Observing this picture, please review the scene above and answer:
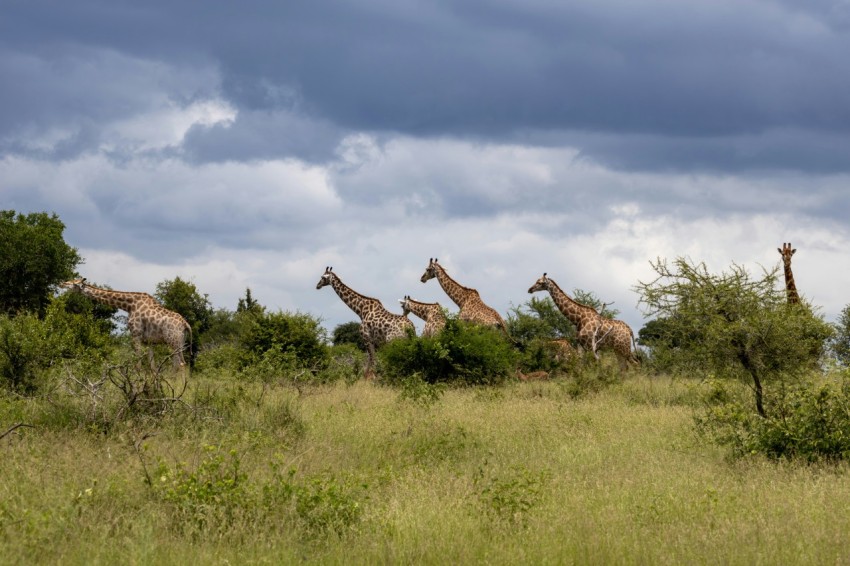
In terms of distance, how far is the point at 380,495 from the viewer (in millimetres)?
10367

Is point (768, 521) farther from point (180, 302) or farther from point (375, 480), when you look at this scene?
point (180, 302)

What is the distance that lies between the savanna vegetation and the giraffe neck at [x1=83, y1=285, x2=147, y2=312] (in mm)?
5325

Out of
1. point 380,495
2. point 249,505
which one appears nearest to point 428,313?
point 380,495

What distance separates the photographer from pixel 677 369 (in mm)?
16906

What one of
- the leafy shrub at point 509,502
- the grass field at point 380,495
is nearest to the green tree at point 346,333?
the grass field at point 380,495

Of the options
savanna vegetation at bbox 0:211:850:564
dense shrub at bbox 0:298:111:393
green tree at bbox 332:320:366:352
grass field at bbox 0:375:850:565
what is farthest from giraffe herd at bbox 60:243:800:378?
green tree at bbox 332:320:366:352

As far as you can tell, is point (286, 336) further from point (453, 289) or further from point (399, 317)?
point (453, 289)

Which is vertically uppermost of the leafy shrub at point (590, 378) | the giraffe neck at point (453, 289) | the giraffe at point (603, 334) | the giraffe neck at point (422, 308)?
the giraffe neck at point (453, 289)

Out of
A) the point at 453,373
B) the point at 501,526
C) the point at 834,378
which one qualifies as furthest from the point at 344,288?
the point at 501,526

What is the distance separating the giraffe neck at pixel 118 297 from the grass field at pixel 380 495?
14951mm

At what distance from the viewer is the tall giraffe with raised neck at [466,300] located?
30.7 m

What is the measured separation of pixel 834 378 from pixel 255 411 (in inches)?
352

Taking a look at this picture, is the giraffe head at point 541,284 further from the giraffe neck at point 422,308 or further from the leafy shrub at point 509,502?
the leafy shrub at point 509,502

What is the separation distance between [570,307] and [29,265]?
23.1 m
